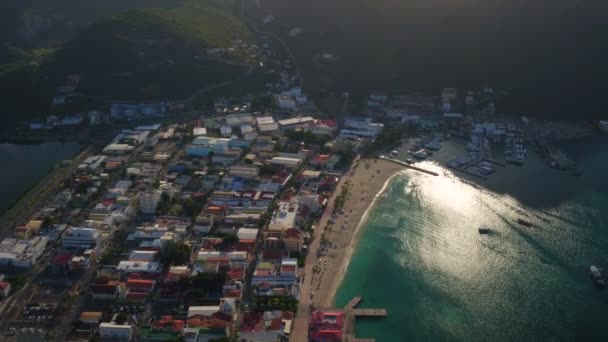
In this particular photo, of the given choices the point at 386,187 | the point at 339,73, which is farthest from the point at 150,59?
the point at 386,187

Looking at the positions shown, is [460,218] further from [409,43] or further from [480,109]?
[409,43]

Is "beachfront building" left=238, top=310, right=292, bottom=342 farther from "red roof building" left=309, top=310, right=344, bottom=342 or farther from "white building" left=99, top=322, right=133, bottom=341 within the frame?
"white building" left=99, top=322, right=133, bottom=341

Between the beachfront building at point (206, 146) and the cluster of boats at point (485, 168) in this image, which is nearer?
the cluster of boats at point (485, 168)

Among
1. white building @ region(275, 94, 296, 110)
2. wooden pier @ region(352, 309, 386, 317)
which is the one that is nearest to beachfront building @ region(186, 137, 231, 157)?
white building @ region(275, 94, 296, 110)

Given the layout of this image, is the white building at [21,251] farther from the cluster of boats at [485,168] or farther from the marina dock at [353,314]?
the cluster of boats at [485,168]

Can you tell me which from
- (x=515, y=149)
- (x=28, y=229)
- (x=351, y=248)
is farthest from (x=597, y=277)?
(x=28, y=229)

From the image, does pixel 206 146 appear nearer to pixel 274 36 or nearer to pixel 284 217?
pixel 284 217

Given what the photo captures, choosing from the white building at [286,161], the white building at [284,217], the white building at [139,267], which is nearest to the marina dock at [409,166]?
the white building at [286,161]
